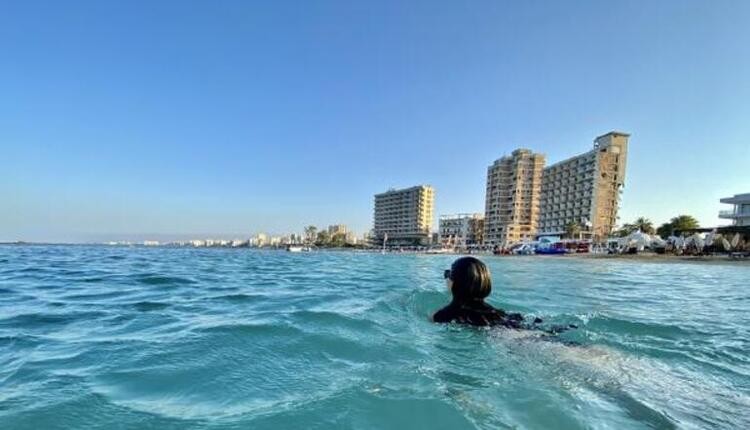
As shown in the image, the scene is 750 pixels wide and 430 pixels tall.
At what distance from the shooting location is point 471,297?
17.6 feet

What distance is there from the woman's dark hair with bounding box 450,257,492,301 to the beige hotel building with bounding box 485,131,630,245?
100130 millimetres

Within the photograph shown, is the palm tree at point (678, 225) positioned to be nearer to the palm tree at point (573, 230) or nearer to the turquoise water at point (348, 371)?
the palm tree at point (573, 230)

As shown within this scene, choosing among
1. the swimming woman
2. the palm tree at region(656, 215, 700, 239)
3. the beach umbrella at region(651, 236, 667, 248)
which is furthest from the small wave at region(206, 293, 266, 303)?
the palm tree at region(656, 215, 700, 239)

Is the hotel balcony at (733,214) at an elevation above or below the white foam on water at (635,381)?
above

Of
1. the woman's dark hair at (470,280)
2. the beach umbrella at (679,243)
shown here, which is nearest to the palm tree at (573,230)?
the beach umbrella at (679,243)

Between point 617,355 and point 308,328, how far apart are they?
3840 mm

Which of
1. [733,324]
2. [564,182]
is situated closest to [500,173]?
[564,182]

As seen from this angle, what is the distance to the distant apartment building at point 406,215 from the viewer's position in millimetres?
162250

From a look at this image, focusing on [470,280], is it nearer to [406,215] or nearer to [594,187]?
[594,187]

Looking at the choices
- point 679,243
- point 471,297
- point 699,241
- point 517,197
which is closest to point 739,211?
point 679,243

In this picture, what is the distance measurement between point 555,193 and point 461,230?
37.4m

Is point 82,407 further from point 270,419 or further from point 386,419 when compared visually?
point 386,419

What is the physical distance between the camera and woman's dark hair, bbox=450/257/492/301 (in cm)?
527

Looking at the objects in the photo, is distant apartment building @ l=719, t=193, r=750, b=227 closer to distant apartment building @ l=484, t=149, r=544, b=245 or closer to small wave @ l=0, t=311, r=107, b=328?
distant apartment building @ l=484, t=149, r=544, b=245
